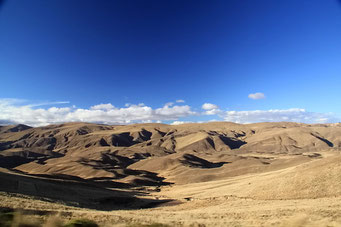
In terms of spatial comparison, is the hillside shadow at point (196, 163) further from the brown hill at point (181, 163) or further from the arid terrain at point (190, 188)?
the arid terrain at point (190, 188)

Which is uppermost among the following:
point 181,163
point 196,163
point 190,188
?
point 190,188

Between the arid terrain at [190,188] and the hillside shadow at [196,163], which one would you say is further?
the hillside shadow at [196,163]

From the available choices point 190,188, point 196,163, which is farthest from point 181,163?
point 190,188

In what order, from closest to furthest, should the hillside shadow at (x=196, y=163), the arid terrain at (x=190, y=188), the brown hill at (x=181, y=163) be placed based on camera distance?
1. the arid terrain at (x=190, y=188)
2. the brown hill at (x=181, y=163)
3. the hillside shadow at (x=196, y=163)

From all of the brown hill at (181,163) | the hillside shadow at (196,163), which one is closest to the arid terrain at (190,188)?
the brown hill at (181,163)

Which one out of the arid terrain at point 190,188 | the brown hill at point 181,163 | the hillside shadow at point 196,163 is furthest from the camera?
the hillside shadow at point 196,163

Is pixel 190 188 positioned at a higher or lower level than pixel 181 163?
higher

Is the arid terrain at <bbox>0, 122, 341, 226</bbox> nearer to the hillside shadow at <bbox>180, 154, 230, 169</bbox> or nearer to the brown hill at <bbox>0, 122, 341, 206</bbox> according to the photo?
the brown hill at <bbox>0, 122, 341, 206</bbox>

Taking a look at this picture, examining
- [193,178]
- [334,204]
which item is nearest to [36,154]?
[193,178]

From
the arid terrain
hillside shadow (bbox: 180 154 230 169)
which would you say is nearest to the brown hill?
hillside shadow (bbox: 180 154 230 169)

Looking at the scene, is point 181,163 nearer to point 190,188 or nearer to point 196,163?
point 196,163

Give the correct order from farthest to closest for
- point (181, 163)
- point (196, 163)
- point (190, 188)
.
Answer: point (196, 163)
point (181, 163)
point (190, 188)

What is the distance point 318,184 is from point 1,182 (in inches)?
1839

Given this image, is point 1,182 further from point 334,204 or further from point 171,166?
point 171,166
